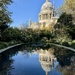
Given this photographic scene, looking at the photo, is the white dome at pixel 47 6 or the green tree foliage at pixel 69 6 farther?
the white dome at pixel 47 6

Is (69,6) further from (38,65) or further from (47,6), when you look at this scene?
(47,6)

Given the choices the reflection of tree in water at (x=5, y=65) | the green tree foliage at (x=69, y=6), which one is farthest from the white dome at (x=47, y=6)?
the reflection of tree in water at (x=5, y=65)

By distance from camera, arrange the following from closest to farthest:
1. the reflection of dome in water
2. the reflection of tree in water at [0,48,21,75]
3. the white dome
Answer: the reflection of tree in water at [0,48,21,75] → the reflection of dome in water → the white dome

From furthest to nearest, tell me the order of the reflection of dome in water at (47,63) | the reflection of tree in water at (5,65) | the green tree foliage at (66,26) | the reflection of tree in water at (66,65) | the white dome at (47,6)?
1. the white dome at (47,6)
2. the green tree foliage at (66,26)
3. the reflection of dome in water at (47,63)
4. the reflection of tree in water at (66,65)
5. the reflection of tree in water at (5,65)

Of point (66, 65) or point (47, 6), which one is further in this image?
point (47, 6)

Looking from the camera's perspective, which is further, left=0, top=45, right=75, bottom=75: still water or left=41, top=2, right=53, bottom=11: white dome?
left=41, top=2, right=53, bottom=11: white dome

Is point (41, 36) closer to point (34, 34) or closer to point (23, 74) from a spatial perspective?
point (34, 34)

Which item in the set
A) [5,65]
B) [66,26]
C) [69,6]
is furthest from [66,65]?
[66,26]

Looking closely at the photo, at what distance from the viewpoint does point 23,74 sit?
32.7 feet

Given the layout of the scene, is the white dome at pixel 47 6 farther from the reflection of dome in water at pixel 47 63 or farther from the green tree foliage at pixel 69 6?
the reflection of dome in water at pixel 47 63

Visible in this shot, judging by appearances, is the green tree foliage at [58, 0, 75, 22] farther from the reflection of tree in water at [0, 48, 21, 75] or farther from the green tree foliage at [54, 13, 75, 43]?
the reflection of tree in water at [0, 48, 21, 75]

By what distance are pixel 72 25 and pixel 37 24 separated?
8155 cm

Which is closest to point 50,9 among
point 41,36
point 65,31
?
point 41,36

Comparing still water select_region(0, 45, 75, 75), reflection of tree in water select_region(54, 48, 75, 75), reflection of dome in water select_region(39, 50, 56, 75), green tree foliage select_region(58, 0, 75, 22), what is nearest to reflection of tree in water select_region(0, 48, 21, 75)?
still water select_region(0, 45, 75, 75)
